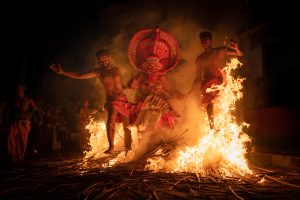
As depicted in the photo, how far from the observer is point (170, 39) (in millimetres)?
8500

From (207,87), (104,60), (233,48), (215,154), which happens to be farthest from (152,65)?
(215,154)

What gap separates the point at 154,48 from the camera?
27.8 ft

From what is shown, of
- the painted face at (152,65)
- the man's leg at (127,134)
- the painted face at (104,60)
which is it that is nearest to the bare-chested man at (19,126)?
the painted face at (104,60)

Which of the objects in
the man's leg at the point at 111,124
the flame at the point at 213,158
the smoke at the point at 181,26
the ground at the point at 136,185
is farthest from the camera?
the smoke at the point at 181,26

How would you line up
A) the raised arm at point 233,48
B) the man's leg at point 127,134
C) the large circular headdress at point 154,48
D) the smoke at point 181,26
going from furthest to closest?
1. the smoke at point 181,26
2. the large circular headdress at point 154,48
3. the man's leg at point 127,134
4. the raised arm at point 233,48

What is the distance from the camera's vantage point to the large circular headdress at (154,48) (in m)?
8.49

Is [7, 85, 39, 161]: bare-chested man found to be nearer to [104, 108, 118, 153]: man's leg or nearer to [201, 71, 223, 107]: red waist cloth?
[104, 108, 118, 153]: man's leg

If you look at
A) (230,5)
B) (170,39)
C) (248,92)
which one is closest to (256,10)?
(230,5)

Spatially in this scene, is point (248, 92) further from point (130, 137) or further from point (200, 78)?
point (130, 137)

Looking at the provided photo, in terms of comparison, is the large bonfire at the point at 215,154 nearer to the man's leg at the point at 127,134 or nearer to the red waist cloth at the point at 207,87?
the red waist cloth at the point at 207,87

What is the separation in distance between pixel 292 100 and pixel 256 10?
10.7 ft

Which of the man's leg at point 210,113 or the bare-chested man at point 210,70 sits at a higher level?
the bare-chested man at point 210,70

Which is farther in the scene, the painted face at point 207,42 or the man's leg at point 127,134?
the man's leg at point 127,134

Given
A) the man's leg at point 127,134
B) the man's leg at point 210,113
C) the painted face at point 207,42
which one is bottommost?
the man's leg at point 127,134
